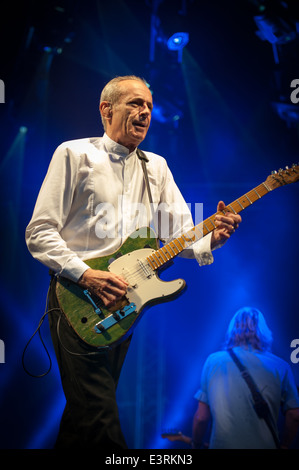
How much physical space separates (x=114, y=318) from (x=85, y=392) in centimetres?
41

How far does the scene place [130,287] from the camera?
2.20 metres

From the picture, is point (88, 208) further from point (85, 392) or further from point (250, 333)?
point (250, 333)

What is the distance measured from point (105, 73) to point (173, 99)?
3.06 ft

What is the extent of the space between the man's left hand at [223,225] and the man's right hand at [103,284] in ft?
2.26

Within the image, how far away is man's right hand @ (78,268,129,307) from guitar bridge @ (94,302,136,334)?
0.07m

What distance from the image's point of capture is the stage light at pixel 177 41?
4.33 metres

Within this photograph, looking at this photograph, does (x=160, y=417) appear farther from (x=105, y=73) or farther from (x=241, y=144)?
(x=105, y=73)

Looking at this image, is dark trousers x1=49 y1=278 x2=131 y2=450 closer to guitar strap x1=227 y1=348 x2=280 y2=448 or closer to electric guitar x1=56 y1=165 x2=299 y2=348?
electric guitar x1=56 y1=165 x2=299 y2=348

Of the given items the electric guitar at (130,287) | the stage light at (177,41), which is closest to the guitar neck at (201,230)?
the electric guitar at (130,287)

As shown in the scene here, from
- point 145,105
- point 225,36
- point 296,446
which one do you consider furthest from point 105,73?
point 296,446

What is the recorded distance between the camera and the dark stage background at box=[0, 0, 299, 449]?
14.8 ft

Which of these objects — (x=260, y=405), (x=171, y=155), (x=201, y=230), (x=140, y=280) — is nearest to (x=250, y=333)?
(x=260, y=405)

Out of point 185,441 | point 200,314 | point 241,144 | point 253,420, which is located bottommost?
point 185,441

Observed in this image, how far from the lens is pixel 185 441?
14.3 feet
